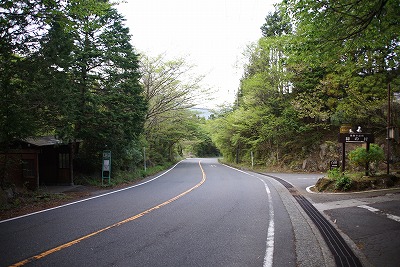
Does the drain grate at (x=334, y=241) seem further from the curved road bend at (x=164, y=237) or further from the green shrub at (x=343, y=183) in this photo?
the green shrub at (x=343, y=183)

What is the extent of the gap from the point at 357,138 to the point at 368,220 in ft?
19.6

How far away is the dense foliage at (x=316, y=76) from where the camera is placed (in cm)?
691

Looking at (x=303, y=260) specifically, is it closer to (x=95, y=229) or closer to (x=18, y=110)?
(x=95, y=229)

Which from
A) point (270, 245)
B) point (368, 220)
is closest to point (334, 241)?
point (270, 245)

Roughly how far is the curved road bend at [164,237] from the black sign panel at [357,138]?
504 cm

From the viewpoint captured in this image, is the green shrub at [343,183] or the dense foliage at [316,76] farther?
the green shrub at [343,183]

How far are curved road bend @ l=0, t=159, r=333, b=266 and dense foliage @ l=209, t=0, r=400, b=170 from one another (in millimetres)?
5074

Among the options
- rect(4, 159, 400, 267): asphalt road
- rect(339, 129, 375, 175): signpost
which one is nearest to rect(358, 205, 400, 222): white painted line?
rect(4, 159, 400, 267): asphalt road

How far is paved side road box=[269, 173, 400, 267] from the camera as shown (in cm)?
436

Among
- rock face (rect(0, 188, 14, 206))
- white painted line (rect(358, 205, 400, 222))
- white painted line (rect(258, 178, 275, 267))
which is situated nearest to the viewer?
white painted line (rect(258, 178, 275, 267))

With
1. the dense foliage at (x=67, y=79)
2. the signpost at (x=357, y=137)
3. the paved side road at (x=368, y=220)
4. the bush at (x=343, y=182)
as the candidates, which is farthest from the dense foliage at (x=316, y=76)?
the dense foliage at (x=67, y=79)

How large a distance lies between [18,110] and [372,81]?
16.8 meters

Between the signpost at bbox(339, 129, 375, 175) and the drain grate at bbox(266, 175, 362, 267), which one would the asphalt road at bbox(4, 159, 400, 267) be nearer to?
the drain grate at bbox(266, 175, 362, 267)

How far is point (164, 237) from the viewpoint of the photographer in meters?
5.21
